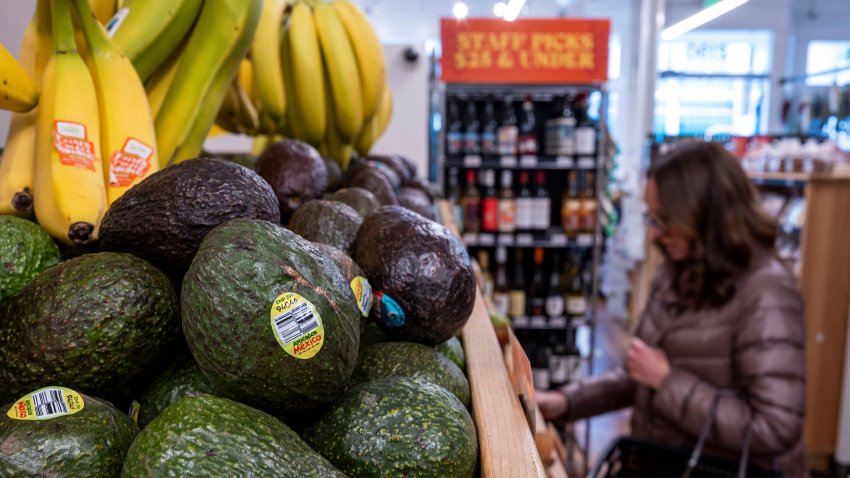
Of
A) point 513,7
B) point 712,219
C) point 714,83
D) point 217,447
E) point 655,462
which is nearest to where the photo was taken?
point 217,447

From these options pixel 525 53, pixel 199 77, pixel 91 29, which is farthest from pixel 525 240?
pixel 91 29

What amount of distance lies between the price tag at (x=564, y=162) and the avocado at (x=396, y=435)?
3.16 meters

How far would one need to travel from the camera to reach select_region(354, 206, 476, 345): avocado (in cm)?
73

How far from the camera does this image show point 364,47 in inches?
67.5

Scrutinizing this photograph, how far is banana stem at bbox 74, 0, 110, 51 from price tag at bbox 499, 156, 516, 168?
2.85 meters

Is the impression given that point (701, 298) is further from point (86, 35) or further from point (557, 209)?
point (557, 209)

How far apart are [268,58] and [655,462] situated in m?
1.45

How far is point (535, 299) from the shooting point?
3758mm

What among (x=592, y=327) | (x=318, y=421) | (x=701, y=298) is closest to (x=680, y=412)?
(x=701, y=298)

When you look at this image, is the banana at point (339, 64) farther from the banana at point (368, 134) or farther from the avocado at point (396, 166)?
the banana at point (368, 134)

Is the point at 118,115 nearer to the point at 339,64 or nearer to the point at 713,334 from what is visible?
the point at 339,64

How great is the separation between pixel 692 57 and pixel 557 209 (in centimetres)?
834

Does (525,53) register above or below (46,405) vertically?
above

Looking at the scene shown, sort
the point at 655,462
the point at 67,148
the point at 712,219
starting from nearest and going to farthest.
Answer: the point at 67,148 → the point at 655,462 → the point at 712,219
